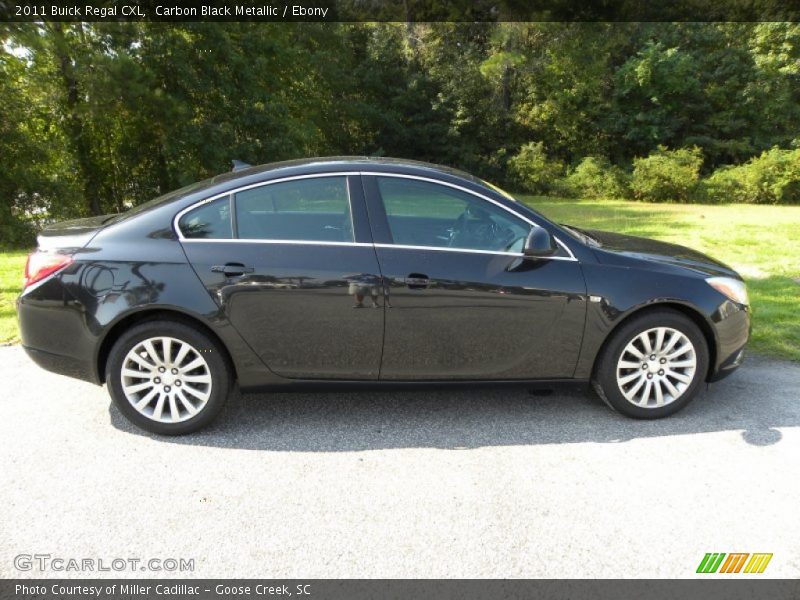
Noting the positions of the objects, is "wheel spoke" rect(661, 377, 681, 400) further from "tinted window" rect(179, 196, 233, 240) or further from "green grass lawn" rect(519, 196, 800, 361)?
"tinted window" rect(179, 196, 233, 240)

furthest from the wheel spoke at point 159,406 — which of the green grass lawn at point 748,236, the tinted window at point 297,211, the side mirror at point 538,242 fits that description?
the green grass lawn at point 748,236

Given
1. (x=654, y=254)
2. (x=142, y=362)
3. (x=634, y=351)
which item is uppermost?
(x=654, y=254)

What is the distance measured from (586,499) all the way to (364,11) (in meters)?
31.3

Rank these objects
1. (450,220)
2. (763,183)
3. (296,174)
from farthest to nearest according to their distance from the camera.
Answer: (763,183) < (450,220) < (296,174)

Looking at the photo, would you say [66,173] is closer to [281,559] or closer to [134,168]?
[134,168]

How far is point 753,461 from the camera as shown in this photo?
334 centimetres

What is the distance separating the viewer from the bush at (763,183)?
2033cm

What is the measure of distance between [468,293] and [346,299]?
0.72 m

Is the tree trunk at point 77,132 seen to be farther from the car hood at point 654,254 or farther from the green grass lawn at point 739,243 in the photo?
the car hood at point 654,254

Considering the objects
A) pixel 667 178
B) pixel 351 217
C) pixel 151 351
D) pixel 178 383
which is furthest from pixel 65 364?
pixel 667 178

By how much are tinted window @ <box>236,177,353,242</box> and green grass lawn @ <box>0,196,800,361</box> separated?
3128mm

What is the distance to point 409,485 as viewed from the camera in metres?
3.11

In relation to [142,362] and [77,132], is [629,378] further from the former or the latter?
[77,132]

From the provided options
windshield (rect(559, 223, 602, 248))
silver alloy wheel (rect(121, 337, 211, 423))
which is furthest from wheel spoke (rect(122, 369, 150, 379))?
windshield (rect(559, 223, 602, 248))
